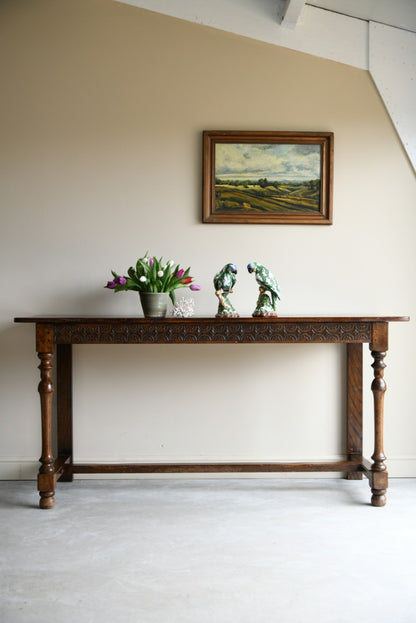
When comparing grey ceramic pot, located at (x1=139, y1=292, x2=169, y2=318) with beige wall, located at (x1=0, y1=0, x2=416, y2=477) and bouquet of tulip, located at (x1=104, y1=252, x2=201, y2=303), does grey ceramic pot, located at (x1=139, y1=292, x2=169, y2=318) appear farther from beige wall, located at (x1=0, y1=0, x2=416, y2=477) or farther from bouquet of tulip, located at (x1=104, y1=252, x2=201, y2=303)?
beige wall, located at (x1=0, y1=0, x2=416, y2=477)

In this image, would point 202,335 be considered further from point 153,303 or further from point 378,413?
point 378,413

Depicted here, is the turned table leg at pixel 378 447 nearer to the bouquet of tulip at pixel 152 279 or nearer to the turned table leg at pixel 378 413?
the turned table leg at pixel 378 413

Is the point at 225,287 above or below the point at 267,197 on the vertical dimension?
below

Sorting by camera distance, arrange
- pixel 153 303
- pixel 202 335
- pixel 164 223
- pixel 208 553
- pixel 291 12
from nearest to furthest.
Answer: pixel 208 553 → pixel 202 335 → pixel 153 303 → pixel 291 12 → pixel 164 223

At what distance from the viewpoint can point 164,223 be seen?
3.55 meters

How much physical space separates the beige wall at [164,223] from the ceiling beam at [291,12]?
0.56 ft

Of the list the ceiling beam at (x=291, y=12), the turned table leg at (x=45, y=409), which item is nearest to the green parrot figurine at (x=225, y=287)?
the turned table leg at (x=45, y=409)

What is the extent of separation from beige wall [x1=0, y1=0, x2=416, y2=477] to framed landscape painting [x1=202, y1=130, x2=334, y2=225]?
0.08 meters

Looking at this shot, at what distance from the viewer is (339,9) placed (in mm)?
3531

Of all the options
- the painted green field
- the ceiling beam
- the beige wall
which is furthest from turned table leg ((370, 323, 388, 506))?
the ceiling beam

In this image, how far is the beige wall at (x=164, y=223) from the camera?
3527 mm

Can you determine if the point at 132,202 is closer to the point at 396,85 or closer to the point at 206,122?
the point at 206,122

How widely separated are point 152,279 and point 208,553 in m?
1.45

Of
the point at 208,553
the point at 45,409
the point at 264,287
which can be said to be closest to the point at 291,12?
the point at 264,287
